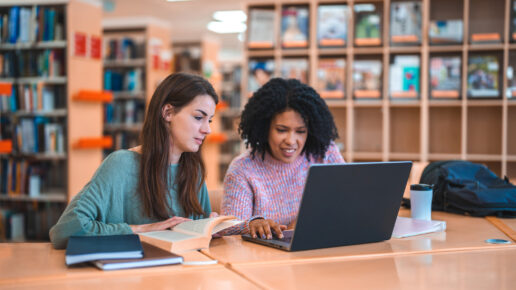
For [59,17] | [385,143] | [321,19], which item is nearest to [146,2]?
[59,17]

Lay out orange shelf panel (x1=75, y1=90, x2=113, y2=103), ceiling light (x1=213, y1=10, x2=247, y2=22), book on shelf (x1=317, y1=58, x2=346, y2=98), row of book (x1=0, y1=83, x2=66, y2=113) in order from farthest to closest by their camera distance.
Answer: ceiling light (x1=213, y1=10, x2=247, y2=22), row of book (x1=0, y1=83, x2=66, y2=113), orange shelf panel (x1=75, y1=90, x2=113, y2=103), book on shelf (x1=317, y1=58, x2=346, y2=98)

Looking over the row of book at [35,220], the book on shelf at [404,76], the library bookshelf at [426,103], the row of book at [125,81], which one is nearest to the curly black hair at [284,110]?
the library bookshelf at [426,103]

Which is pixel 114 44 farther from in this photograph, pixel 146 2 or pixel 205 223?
pixel 205 223

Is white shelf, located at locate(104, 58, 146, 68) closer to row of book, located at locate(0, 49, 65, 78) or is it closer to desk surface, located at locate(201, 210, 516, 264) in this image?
row of book, located at locate(0, 49, 65, 78)

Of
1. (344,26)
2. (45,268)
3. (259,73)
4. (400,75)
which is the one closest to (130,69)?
(259,73)

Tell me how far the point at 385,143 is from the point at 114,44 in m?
3.67

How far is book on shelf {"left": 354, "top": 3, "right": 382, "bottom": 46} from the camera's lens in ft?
13.2

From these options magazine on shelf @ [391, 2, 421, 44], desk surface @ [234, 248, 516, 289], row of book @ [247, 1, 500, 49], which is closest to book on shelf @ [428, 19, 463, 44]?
row of book @ [247, 1, 500, 49]

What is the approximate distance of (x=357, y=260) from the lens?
1.23 meters

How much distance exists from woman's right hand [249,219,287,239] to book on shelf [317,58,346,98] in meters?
2.77

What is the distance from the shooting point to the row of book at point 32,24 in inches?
178

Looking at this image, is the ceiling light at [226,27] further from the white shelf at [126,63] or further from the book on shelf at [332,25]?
the book on shelf at [332,25]

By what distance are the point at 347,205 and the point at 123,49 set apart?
5.37m

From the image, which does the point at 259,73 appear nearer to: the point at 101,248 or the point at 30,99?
the point at 30,99
